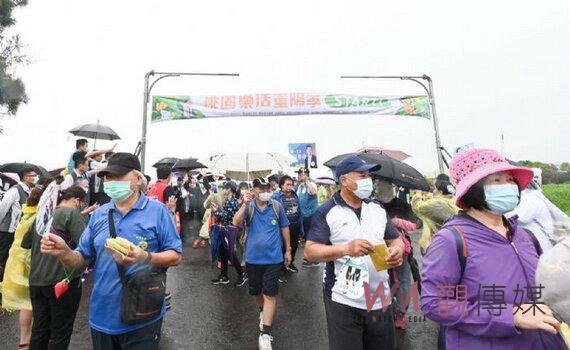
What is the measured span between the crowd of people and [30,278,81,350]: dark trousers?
0.04 feet

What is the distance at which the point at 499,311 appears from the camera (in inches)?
67.8

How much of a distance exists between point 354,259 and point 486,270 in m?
1.12

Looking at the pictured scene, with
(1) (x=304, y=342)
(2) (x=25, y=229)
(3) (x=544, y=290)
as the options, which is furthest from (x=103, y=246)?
(1) (x=304, y=342)

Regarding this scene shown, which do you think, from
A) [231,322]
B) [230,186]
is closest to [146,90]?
[230,186]

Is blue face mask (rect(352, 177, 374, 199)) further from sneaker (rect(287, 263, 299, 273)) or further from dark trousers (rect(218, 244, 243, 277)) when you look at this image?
sneaker (rect(287, 263, 299, 273))

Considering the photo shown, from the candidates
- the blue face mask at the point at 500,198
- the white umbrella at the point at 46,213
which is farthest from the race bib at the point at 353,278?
the white umbrella at the point at 46,213

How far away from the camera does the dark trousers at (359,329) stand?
2.83m

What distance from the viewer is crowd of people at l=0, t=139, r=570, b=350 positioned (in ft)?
5.90

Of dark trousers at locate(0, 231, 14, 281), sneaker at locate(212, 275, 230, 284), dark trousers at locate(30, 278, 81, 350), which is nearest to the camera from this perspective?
dark trousers at locate(30, 278, 81, 350)

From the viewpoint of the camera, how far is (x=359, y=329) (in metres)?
2.84

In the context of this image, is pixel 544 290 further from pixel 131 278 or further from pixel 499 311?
pixel 131 278

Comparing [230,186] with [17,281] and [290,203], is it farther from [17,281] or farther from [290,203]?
[17,281]

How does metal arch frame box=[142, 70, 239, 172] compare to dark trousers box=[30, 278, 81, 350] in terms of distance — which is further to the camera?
metal arch frame box=[142, 70, 239, 172]

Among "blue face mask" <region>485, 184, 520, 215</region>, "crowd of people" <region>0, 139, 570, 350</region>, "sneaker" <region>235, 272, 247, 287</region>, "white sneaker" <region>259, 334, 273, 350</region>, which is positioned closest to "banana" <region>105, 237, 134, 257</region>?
"crowd of people" <region>0, 139, 570, 350</region>
